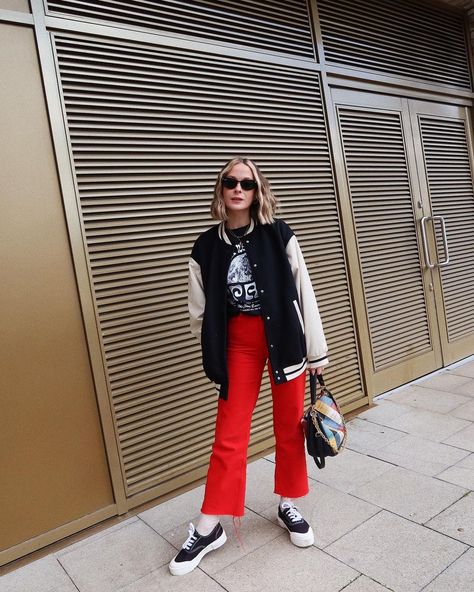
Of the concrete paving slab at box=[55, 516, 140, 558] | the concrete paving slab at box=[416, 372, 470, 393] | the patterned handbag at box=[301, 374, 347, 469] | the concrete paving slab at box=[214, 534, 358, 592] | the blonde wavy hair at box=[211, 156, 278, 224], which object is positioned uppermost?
the blonde wavy hair at box=[211, 156, 278, 224]

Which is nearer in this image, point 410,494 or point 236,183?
point 236,183

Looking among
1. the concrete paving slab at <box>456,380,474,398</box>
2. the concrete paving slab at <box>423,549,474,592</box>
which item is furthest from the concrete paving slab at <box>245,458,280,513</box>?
the concrete paving slab at <box>456,380,474,398</box>

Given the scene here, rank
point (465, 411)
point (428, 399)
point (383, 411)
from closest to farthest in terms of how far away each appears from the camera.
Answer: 1. point (465, 411)
2. point (383, 411)
3. point (428, 399)

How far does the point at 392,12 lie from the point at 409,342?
288cm

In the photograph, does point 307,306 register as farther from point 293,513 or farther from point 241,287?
point 293,513

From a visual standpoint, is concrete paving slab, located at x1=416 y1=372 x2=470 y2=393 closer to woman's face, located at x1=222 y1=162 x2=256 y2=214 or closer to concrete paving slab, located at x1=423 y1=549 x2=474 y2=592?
concrete paving slab, located at x1=423 y1=549 x2=474 y2=592

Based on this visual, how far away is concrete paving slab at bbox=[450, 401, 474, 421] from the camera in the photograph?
135 inches

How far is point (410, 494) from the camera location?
253 centimetres

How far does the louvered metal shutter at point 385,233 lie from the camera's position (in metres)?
3.97

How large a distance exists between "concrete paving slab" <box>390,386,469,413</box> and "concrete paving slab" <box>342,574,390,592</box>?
6.35ft

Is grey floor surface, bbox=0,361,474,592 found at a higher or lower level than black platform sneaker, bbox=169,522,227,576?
lower

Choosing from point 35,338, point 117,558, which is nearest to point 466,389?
point 117,558

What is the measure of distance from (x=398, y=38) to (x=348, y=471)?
3.68 meters

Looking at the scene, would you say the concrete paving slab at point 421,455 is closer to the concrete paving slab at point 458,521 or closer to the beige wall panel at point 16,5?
the concrete paving slab at point 458,521
